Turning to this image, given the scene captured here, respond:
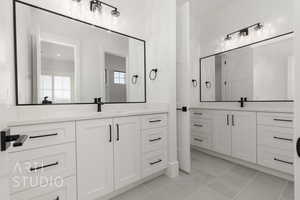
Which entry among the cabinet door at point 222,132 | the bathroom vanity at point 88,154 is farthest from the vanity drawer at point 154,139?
the cabinet door at point 222,132

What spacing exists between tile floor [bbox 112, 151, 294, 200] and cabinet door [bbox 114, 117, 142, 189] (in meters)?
0.22

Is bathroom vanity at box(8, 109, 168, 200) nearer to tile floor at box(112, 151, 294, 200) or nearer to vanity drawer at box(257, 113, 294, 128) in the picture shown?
tile floor at box(112, 151, 294, 200)

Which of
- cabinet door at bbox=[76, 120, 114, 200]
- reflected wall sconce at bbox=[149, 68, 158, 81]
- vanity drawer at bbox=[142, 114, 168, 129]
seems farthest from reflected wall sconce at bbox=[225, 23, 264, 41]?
cabinet door at bbox=[76, 120, 114, 200]

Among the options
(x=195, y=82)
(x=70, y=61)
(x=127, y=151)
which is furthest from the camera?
(x=195, y=82)

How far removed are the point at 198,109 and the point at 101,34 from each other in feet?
7.47

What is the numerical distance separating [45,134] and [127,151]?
2.74ft

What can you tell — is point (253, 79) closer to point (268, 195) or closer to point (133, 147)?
point (268, 195)

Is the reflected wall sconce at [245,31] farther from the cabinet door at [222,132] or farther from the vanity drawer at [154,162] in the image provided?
the vanity drawer at [154,162]

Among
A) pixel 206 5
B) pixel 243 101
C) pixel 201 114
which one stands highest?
pixel 206 5

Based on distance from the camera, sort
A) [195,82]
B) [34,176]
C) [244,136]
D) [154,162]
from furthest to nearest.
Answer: [195,82] < [244,136] < [154,162] < [34,176]

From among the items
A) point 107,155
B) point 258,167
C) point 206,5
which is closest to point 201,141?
point 258,167

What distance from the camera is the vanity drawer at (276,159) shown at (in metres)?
1.87

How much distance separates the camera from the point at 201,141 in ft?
10.0

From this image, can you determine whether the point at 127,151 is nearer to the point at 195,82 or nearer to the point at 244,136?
the point at 244,136
